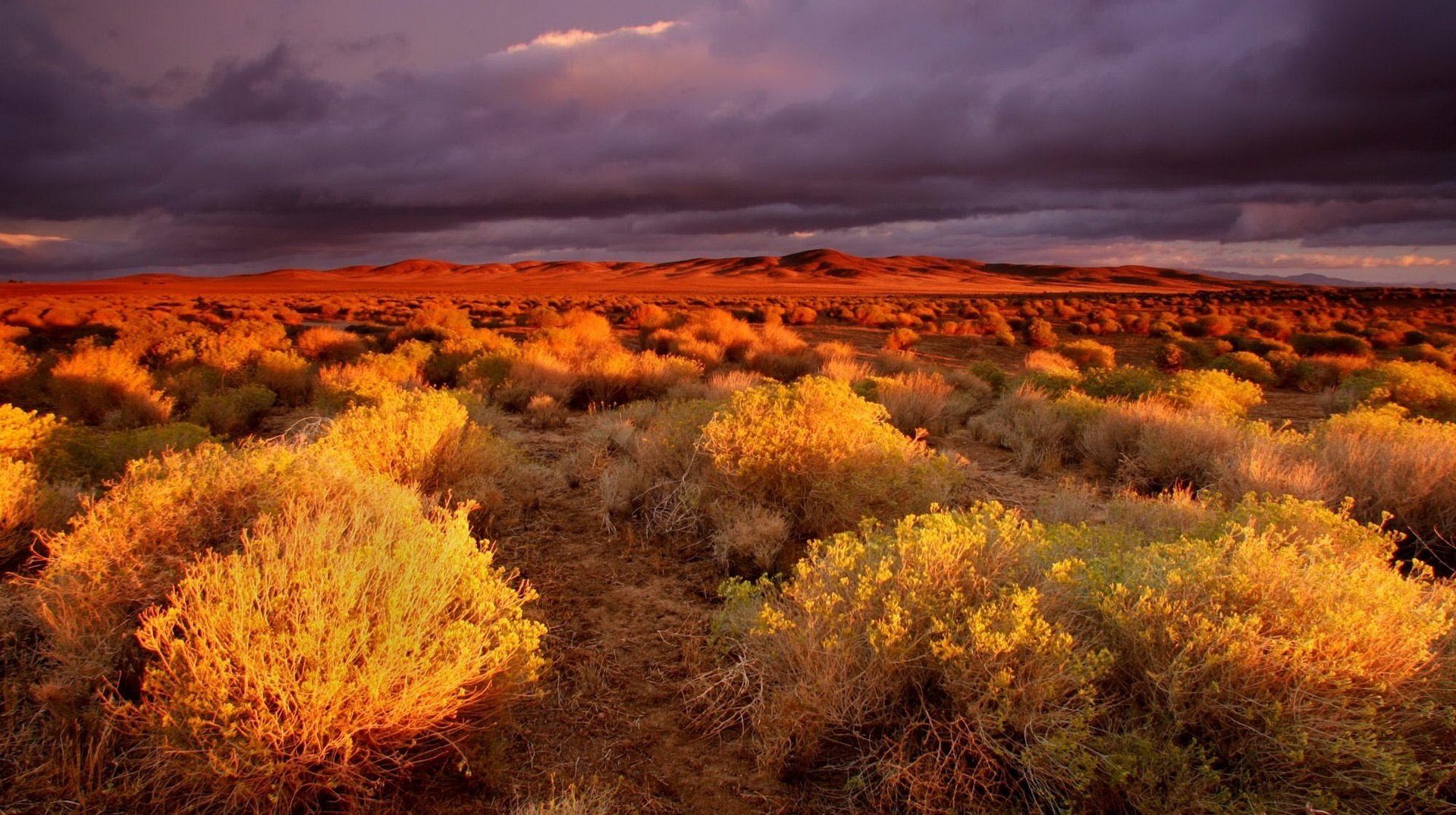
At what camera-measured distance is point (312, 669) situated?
103 inches

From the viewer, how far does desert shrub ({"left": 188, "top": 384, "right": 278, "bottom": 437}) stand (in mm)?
8781

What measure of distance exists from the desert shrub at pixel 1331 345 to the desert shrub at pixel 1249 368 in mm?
5267

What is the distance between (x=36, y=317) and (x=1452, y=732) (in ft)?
103

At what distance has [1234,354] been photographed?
15.9 meters

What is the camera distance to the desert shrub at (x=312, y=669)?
2.49 metres

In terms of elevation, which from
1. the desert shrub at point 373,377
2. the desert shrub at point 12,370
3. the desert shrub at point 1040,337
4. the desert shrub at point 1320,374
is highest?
the desert shrub at point 12,370

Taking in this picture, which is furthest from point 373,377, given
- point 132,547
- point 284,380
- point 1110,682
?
point 1110,682

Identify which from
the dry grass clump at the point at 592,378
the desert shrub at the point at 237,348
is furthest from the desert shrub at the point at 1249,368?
the desert shrub at the point at 237,348

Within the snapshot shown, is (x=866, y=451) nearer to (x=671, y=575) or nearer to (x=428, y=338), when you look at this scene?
(x=671, y=575)

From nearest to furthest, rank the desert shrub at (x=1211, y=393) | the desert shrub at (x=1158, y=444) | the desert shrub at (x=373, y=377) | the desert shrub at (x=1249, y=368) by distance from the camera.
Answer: the desert shrub at (x=1158, y=444) < the desert shrub at (x=373, y=377) < the desert shrub at (x=1211, y=393) < the desert shrub at (x=1249, y=368)

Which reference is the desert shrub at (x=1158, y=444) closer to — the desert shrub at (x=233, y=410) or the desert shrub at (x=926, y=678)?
the desert shrub at (x=926, y=678)

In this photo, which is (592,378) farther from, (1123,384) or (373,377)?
(1123,384)

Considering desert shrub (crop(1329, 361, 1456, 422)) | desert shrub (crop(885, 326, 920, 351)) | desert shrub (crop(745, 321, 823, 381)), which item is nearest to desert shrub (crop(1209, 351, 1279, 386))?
desert shrub (crop(1329, 361, 1456, 422))

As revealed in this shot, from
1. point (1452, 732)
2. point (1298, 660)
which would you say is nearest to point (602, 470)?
point (1298, 660)
